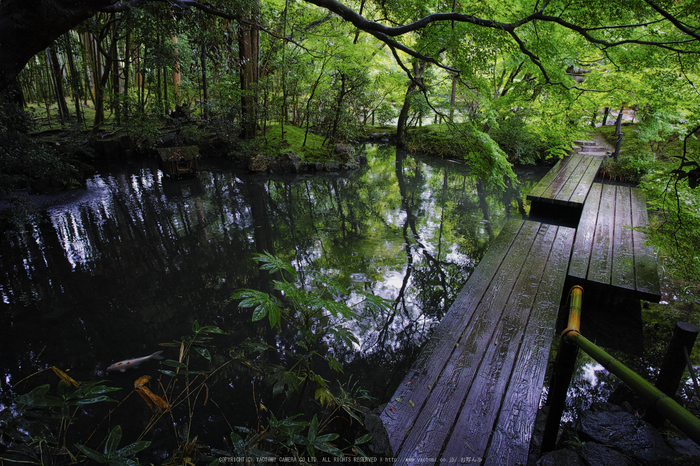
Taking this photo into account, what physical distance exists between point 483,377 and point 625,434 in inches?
32.8

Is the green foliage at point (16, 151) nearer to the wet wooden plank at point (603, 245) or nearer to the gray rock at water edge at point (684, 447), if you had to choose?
the gray rock at water edge at point (684, 447)

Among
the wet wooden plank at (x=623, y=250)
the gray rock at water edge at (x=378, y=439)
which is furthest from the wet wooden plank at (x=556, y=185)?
the gray rock at water edge at (x=378, y=439)

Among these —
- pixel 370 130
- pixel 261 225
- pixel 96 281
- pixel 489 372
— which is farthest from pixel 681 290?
pixel 370 130

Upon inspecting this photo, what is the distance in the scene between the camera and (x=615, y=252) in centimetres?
415

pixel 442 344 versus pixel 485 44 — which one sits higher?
pixel 485 44

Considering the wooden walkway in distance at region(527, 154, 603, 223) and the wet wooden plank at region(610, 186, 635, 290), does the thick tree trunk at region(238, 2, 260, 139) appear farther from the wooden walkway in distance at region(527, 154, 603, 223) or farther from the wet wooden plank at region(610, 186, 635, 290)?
the wet wooden plank at region(610, 186, 635, 290)

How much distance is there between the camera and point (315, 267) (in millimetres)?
4867

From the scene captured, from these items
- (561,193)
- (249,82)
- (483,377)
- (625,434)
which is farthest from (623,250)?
(249,82)

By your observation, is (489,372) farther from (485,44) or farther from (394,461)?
(485,44)

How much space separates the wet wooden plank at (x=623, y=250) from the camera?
356 cm

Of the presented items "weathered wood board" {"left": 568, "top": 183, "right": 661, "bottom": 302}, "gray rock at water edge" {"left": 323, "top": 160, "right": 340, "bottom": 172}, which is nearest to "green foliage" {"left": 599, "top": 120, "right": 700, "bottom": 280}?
"weathered wood board" {"left": 568, "top": 183, "right": 661, "bottom": 302}

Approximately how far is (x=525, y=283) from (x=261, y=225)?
4719 millimetres

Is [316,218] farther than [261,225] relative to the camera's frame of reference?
Yes

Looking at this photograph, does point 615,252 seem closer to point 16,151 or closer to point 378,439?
point 378,439
